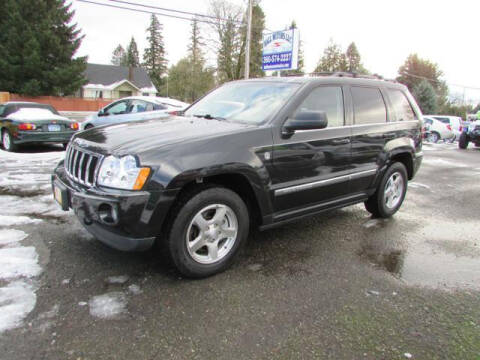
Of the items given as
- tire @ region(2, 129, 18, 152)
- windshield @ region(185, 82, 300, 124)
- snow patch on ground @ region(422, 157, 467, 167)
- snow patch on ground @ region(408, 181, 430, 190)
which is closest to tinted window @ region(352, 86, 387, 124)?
windshield @ region(185, 82, 300, 124)

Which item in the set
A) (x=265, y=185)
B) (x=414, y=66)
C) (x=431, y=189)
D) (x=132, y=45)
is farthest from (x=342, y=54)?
(x=265, y=185)

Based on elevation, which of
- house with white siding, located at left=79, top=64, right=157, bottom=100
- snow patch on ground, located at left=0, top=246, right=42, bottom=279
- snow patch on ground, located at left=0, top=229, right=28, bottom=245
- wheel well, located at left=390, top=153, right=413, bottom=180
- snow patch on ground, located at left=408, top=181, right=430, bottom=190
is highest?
house with white siding, located at left=79, top=64, right=157, bottom=100

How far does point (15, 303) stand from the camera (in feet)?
8.70

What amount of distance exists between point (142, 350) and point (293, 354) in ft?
2.99

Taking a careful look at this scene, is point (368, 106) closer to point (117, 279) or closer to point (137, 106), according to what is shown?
point (117, 279)

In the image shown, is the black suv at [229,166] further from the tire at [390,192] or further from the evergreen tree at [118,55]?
the evergreen tree at [118,55]

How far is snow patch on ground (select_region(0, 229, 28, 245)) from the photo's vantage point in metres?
3.69

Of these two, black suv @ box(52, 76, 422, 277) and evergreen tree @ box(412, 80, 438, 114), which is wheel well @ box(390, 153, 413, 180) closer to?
black suv @ box(52, 76, 422, 277)

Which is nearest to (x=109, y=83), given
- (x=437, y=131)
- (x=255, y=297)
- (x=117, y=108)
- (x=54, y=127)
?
(x=437, y=131)

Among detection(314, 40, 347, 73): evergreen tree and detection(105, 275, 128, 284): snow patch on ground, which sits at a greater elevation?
detection(314, 40, 347, 73): evergreen tree

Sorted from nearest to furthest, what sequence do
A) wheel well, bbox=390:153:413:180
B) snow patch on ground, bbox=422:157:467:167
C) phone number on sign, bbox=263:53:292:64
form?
wheel well, bbox=390:153:413:180 → snow patch on ground, bbox=422:157:467:167 → phone number on sign, bbox=263:53:292:64

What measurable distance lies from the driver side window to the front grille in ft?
22.9

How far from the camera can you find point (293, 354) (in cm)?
225

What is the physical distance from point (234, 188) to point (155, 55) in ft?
241
